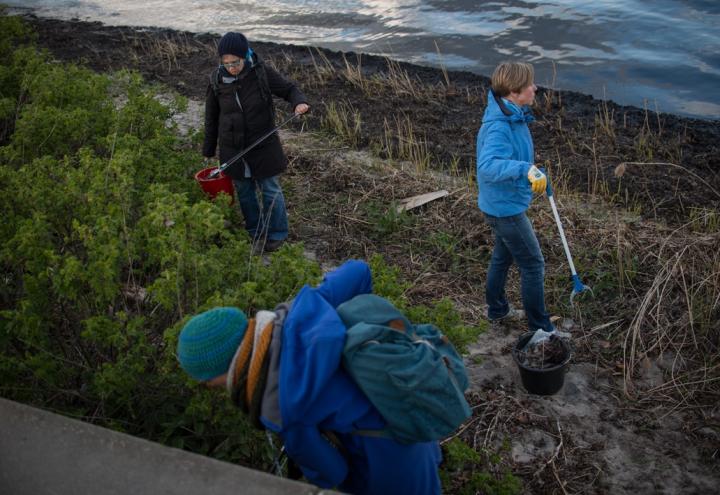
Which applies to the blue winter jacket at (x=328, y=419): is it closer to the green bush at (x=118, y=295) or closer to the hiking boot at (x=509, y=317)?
the green bush at (x=118, y=295)

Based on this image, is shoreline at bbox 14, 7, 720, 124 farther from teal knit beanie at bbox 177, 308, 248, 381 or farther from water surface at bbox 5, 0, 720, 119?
teal knit beanie at bbox 177, 308, 248, 381

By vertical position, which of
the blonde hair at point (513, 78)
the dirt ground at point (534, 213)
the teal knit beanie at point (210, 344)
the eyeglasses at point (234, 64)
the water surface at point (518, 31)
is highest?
the blonde hair at point (513, 78)

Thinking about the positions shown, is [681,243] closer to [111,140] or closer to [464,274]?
[464,274]

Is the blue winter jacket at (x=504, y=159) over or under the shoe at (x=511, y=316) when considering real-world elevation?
over

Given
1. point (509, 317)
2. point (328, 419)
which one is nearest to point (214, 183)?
point (509, 317)

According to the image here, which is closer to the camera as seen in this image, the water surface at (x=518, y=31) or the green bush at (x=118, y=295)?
the green bush at (x=118, y=295)

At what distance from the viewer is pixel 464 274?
5.73 meters

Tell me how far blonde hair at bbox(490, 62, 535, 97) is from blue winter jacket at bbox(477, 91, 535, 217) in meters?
0.08

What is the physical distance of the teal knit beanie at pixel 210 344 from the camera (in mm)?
2459

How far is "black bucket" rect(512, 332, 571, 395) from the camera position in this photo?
14.2ft

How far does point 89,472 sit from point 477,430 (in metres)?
2.23

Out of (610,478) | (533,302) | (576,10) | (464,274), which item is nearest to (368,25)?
(576,10)

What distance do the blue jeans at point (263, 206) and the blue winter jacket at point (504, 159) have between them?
1.92 m

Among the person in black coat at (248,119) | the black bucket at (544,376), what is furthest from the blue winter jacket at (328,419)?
the person in black coat at (248,119)
